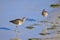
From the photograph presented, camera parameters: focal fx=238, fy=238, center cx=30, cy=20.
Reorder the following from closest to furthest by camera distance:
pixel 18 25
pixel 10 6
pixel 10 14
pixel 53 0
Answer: pixel 18 25, pixel 10 14, pixel 10 6, pixel 53 0

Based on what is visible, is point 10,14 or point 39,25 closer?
point 39,25

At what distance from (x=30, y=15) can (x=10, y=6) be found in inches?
19.0

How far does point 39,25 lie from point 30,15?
1.14 ft

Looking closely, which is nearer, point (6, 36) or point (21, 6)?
point (6, 36)

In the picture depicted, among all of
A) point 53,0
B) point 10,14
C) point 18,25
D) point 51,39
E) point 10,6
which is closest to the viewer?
point 51,39

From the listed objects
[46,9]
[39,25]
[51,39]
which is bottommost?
[51,39]

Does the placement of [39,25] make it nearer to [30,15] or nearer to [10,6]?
[30,15]

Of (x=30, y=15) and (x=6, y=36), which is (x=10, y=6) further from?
(x=6, y=36)

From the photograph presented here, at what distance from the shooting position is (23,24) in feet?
12.8

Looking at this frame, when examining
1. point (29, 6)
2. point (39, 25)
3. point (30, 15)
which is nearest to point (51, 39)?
point (39, 25)

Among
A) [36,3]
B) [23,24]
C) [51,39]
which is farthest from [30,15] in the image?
[51,39]

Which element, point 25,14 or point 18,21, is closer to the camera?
point 18,21

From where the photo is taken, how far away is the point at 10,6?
4.34 meters

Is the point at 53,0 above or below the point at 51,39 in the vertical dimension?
above
